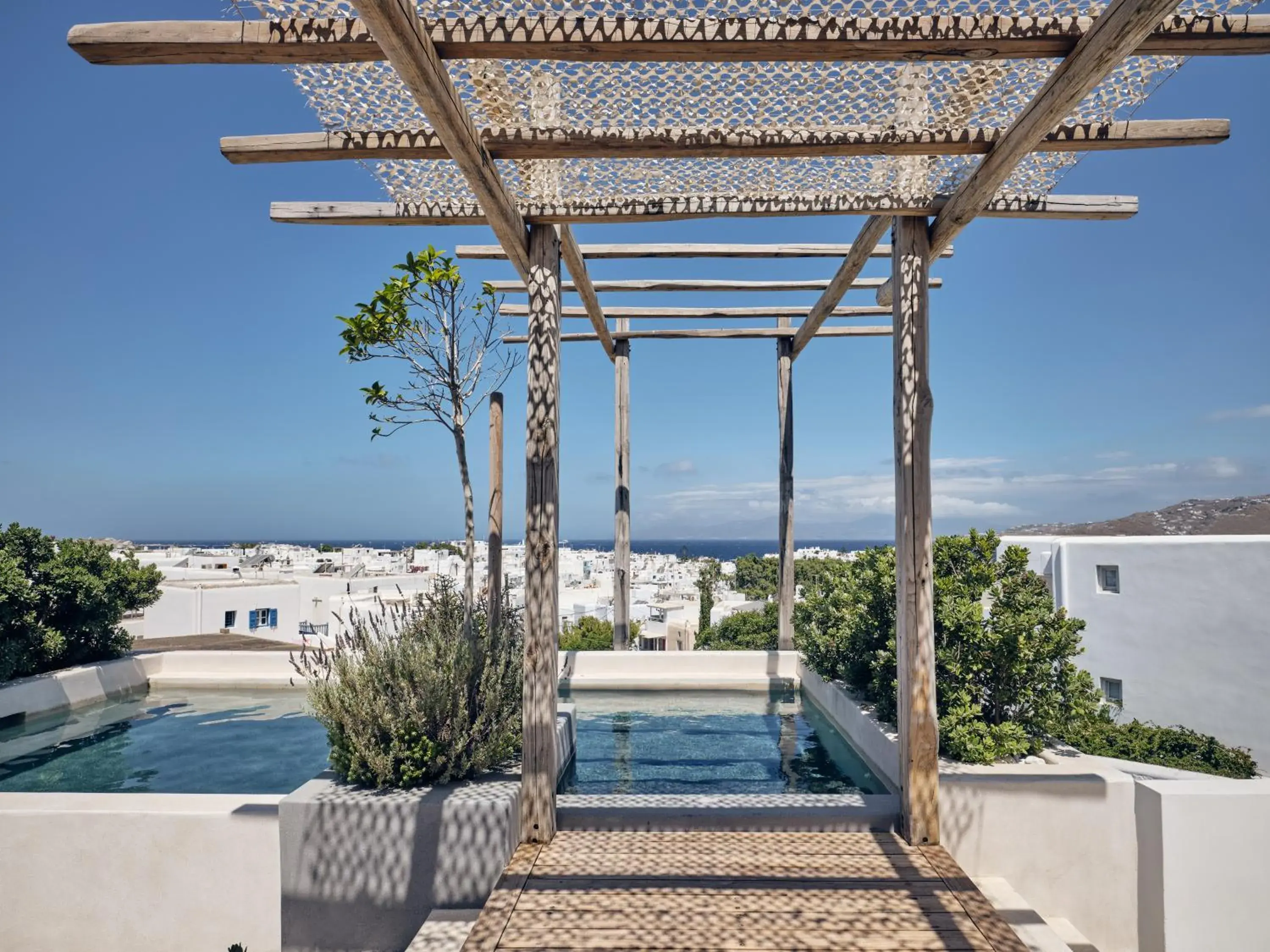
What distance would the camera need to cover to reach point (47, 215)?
1491 inches

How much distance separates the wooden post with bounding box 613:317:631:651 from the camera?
6965 mm

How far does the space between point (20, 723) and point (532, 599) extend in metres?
5.68

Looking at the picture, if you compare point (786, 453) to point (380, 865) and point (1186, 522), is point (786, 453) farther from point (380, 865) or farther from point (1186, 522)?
point (1186, 522)

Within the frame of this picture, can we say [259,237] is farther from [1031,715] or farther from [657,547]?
[657,547]

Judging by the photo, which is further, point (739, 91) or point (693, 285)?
point (693, 285)

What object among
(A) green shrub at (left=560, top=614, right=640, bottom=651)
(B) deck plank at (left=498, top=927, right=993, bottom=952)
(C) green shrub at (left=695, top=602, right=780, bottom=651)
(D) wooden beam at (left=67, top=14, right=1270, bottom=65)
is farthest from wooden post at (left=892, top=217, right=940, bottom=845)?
(C) green shrub at (left=695, top=602, right=780, bottom=651)

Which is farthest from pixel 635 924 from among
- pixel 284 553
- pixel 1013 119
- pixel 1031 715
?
pixel 284 553

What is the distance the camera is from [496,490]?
4.91 m

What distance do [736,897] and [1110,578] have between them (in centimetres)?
1032

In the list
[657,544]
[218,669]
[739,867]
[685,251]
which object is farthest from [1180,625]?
[657,544]

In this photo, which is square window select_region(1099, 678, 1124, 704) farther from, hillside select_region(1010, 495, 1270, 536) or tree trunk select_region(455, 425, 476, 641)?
tree trunk select_region(455, 425, 476, 641)

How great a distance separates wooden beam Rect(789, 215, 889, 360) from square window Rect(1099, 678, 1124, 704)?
781 cm

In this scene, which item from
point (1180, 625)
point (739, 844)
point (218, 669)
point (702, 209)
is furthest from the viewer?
point (1180, 625)

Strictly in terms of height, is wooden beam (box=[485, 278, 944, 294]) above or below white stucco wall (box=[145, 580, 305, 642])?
above
